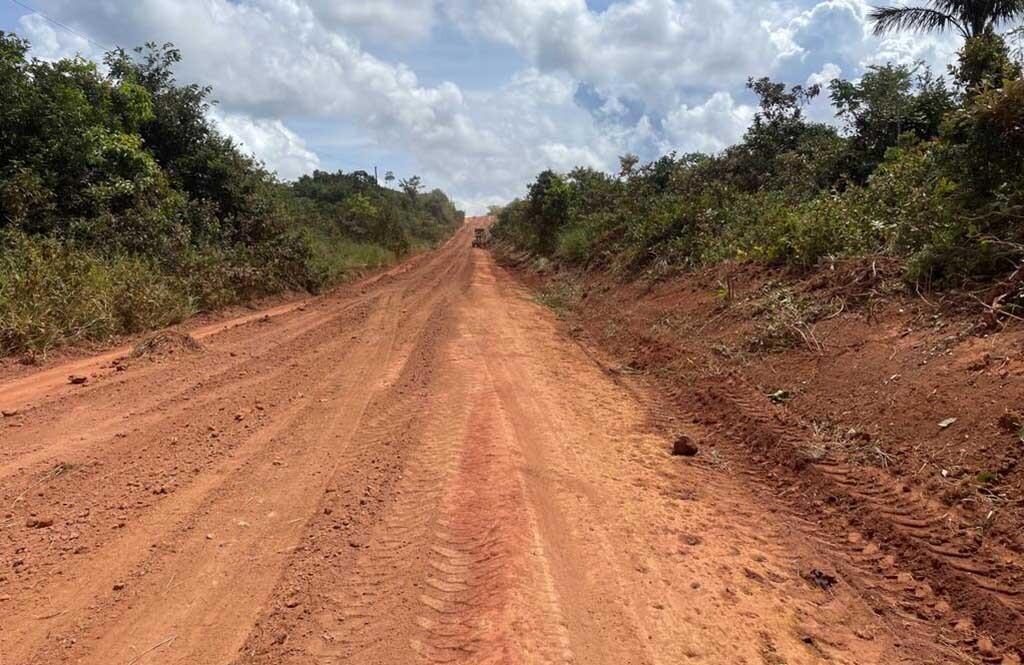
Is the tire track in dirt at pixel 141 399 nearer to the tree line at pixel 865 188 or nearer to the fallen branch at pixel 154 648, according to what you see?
the fallen branch at pixel 154 648

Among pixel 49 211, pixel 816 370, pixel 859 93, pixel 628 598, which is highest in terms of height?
pixel 859 93

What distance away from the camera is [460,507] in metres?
3.90

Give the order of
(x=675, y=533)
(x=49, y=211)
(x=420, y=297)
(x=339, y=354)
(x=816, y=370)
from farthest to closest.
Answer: (x=420, y=297) < (x=49, y=211) < (x=339, y=354) < (x=816, y=370) < (x=675, y=533)

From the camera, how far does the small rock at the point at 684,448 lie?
5.20 meters

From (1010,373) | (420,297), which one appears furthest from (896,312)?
(420,297)

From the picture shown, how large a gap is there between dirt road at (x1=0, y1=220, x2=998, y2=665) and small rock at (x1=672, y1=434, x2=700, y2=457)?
0.50 ft

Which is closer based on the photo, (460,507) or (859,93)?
(460,507)

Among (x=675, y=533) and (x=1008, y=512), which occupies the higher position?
(x=1008, y=512)

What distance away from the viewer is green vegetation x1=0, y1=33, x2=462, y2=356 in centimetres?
923

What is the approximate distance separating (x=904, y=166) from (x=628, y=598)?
8.51 meters

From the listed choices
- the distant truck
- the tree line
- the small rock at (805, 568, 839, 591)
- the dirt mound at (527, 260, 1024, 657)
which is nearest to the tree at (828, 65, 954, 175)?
→ the tree line

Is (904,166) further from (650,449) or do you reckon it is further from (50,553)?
(50,553)

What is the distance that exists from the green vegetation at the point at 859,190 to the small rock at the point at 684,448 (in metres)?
3.05

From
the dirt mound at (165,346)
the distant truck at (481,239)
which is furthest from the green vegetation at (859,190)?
the distant truck at (481,239)
